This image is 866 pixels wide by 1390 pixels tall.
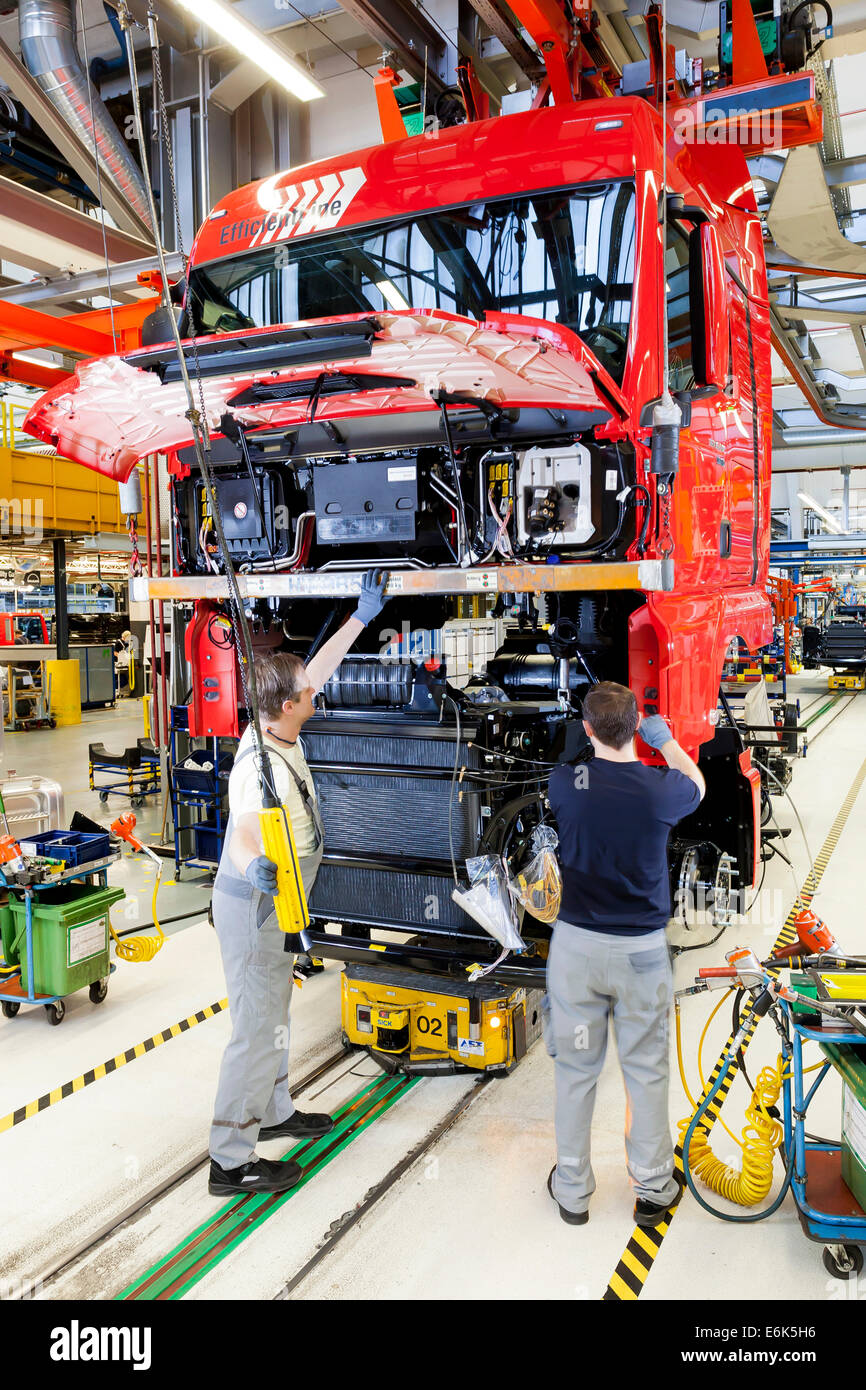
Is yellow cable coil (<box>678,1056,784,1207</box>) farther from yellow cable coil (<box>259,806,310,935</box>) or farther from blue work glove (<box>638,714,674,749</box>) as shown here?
yellow cable coil (<box>259,806,310,935</box>)

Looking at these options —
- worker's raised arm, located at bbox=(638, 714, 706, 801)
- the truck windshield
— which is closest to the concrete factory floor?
worker's raised arm, located at bbox=(638, 714, 706, 801)

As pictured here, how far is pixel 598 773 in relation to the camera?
107 inches

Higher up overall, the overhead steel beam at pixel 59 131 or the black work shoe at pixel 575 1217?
the overhead steel beam at pixel 59 131

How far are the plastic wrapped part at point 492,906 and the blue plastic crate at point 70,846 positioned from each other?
2270 millimetres

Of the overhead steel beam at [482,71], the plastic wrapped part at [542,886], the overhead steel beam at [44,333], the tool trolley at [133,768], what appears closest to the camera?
the plastic wrapped part at [542,886]

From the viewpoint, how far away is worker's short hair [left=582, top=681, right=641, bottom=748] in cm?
271

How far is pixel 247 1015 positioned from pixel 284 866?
693mm

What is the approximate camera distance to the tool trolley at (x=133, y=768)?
8.65 m

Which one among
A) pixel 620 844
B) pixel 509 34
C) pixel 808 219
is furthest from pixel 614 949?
pixel 808 219

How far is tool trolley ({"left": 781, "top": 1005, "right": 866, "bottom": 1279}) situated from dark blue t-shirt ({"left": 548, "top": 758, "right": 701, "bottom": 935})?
1.77 feet

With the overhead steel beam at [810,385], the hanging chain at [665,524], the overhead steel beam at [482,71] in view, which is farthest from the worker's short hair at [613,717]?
the overhead steel beam at [810,385]

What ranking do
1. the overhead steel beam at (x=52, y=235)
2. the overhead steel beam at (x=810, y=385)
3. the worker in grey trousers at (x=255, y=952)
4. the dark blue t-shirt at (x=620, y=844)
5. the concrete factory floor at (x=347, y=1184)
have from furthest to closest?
the overhead steel beam at (x=810, y=385)
the overhead steel beam at (x=52, y=235)
the worker in grey trousers at (x=255, y=952)
the dark blue t-shirt at (x=620, y=844)
the concrete factory floor at (x=347, y=1184)

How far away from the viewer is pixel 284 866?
253 centimetres

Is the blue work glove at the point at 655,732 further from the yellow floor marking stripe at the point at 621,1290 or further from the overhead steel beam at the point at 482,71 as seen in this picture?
the overhead steel beam at the point at 482,71
